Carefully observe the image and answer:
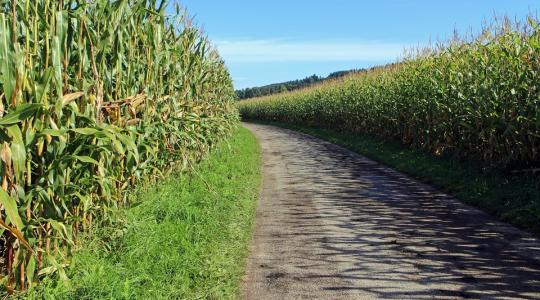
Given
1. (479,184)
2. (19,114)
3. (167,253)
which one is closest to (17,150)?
(19,114)

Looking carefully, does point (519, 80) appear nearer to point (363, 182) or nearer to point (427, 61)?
point (363, 182)

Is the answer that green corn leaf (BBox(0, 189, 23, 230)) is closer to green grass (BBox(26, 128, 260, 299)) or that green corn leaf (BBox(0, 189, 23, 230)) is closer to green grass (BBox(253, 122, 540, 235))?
green grass (BBox(26, 128, 260, 299))

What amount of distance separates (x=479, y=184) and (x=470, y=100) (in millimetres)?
3080

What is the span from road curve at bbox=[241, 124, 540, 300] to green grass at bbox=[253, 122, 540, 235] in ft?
1.09

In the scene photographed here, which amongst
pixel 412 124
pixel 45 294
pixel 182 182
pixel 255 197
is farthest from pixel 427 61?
pixel 45 294

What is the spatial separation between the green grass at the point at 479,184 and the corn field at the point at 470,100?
1.43 ft

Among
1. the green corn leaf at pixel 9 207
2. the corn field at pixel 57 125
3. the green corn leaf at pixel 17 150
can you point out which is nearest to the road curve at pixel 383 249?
the corn field at pixel 57 125

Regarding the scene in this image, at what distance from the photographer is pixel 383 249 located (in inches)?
209

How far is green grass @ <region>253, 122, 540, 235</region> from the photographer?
658 cm

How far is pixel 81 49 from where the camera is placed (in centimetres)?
399

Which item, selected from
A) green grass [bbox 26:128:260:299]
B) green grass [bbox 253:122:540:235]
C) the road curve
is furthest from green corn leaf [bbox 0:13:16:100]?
green grass [bbox 253:122:540:235]

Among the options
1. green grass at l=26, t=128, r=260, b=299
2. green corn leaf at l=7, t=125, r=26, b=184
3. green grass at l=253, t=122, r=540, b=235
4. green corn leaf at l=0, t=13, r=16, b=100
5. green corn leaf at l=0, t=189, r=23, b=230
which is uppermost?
green corn leaf at l=0, t=13, r=16, b=100

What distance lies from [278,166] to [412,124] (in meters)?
5.09

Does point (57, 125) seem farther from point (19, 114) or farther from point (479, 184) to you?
point (479, 184)
